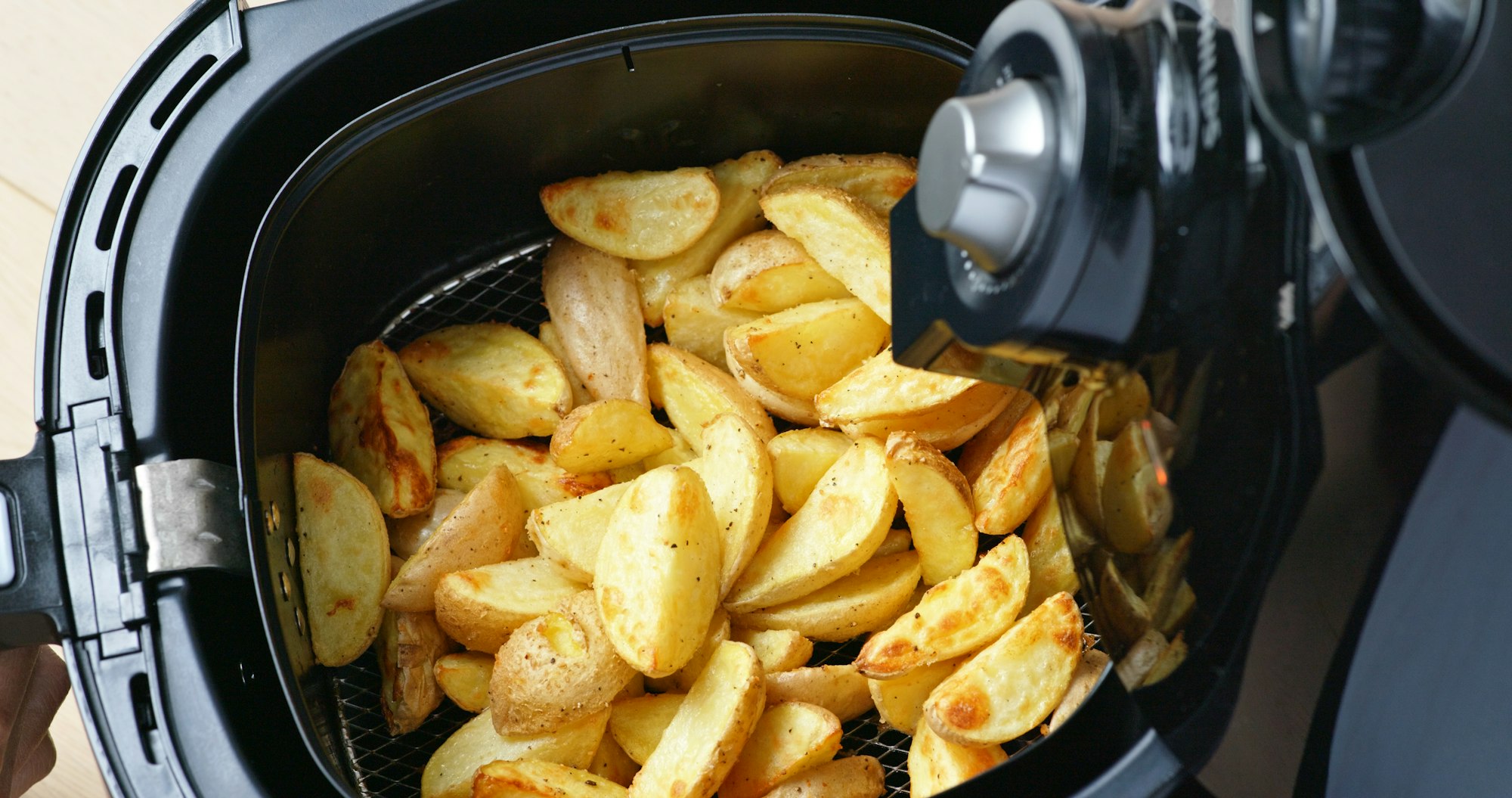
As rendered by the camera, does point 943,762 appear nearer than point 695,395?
Yes

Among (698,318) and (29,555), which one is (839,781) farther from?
(29,555)

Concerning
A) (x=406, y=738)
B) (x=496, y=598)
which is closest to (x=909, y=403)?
(x=496, y=598)

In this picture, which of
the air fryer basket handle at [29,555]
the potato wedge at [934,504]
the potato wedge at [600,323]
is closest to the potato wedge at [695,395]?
the potato wedge at [600,323]

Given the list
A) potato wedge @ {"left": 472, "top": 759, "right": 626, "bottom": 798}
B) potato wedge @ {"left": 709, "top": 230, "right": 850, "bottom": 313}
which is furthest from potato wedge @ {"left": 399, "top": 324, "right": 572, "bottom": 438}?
potato wedge @ {"left": 472, "top": 759, "right": 626, "bottom": 798}

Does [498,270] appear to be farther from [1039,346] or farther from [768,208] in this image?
[1039,346]

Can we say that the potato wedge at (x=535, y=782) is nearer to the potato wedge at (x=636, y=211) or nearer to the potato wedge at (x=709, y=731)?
the potato wedge at (x=709, y=731)

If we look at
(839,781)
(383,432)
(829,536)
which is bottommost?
(839,781)
